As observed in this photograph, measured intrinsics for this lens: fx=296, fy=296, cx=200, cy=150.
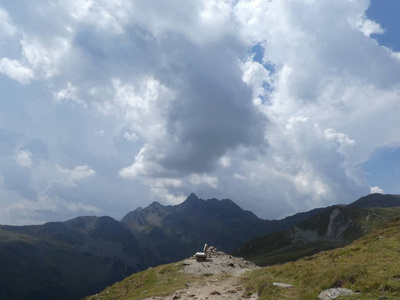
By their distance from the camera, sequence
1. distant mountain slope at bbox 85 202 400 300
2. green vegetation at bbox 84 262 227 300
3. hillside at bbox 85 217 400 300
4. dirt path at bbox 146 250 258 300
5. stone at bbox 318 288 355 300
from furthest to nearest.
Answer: green vegetation at bbox 84 262 227 300 → dirt path at bbox 146 250 258 300 → hillside at bbox 85 217 400 300 → distant mountain slope at bbox 85 202 400 300 → stone at bbox 318 288 355 300

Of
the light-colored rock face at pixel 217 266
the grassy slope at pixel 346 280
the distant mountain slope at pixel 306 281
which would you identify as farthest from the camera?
the light-colored rock face at pixel 217 266

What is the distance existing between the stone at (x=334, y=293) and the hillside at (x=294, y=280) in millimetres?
413

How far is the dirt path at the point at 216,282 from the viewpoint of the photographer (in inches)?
1105

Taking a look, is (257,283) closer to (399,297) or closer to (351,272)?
(351,272)

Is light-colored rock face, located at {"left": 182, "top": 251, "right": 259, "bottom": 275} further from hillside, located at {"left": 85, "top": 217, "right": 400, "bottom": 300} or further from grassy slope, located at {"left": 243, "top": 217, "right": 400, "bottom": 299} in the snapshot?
grassy slope, located at {"left": 243, "top": 217, "right": 400, "bottom": 299}

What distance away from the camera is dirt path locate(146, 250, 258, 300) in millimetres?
28062

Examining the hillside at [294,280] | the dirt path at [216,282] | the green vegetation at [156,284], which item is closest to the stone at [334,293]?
the hillside at [294,280]

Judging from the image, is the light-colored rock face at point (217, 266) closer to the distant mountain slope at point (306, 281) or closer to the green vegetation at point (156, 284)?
the distant mountain slope at point (306, 281)

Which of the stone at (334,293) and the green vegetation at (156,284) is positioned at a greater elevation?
the stone at (334,293)

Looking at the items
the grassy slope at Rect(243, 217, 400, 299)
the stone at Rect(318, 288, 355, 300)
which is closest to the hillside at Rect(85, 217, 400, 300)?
the grassy slope at Rect(243, 217, 400, 299)

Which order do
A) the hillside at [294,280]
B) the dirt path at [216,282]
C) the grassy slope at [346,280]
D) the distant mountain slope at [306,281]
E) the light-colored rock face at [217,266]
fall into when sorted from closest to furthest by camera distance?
the grassy slope at [346,280]
the distant mountain slope at [306,281]
the hillside at [294,280]
the dirt path at [216,282]
the light-colored rock face at [217,266]

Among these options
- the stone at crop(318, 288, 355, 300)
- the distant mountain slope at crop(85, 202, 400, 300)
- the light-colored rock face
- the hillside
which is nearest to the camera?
the stone at crop(318, 288, 355, 300)

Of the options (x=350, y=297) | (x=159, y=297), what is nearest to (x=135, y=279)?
(x=159, y=297)

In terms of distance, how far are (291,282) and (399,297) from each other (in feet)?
33.6
